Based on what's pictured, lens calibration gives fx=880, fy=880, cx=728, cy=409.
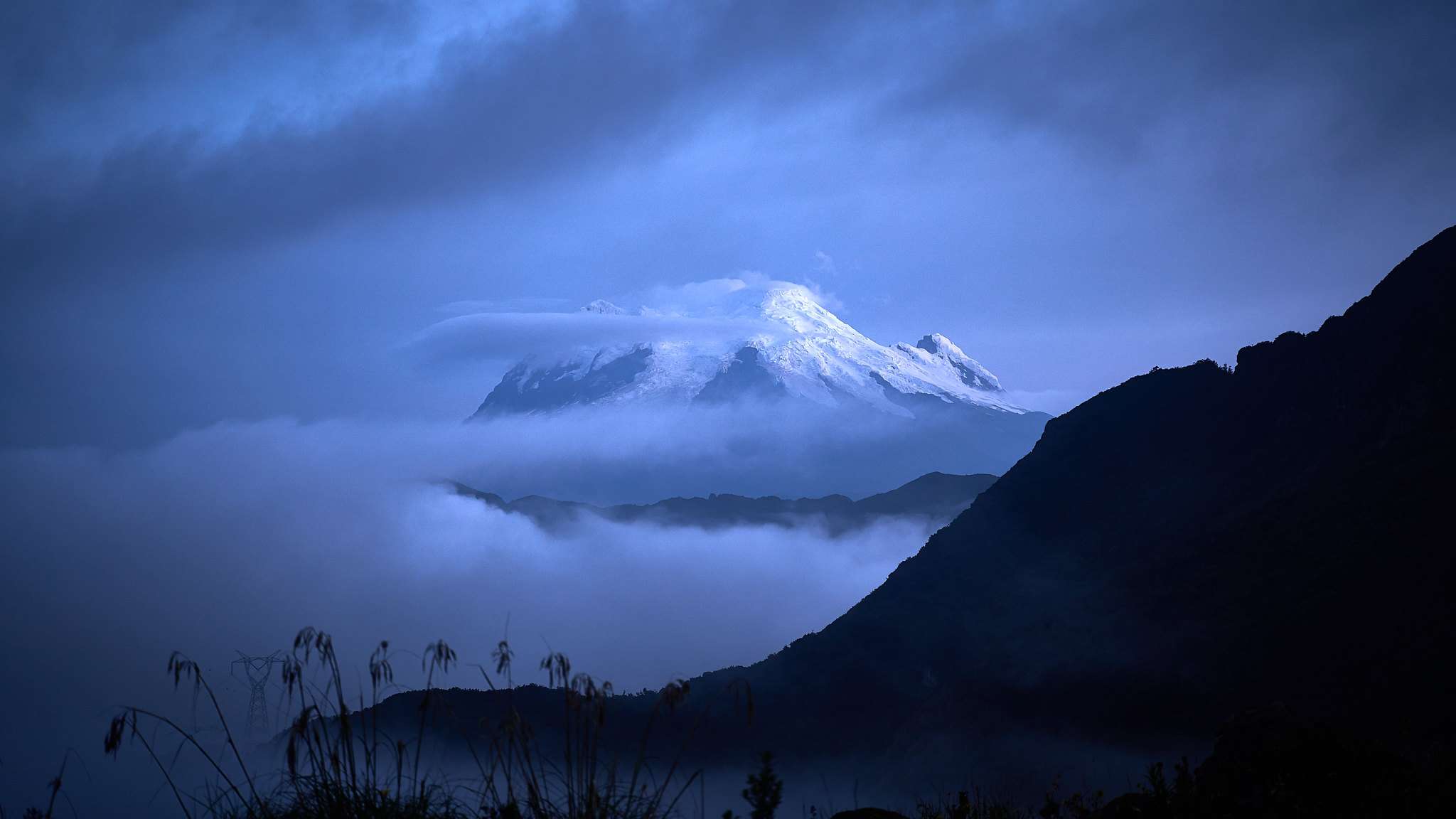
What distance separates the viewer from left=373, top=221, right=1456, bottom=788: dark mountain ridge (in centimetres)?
6594

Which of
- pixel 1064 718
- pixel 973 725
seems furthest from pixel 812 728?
pixel 1064 718

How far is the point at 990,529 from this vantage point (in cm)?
12606

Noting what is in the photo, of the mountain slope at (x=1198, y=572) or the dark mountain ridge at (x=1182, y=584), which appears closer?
the mountain slope at (x=1198, y=572)

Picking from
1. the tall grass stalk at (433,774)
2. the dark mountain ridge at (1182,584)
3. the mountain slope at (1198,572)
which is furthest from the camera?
the dark mountain ridge at (1182,584)

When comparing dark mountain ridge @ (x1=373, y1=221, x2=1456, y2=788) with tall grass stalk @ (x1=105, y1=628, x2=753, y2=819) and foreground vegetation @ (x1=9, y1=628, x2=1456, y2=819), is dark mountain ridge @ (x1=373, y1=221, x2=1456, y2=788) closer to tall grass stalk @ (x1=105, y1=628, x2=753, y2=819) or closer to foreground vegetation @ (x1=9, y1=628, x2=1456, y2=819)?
foreground vegetation @ (x1=9, y1=628, x2=1456, y2=819)

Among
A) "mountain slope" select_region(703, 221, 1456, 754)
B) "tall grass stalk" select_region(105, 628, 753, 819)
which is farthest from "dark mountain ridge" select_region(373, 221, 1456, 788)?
"tall grass stalk" select_region(105, 628, 753, 819)

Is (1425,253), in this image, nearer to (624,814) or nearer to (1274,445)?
(1274,445)

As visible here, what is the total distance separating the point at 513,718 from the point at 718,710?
108947mm

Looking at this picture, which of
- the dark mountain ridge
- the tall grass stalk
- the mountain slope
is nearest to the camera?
the tall grass stalk

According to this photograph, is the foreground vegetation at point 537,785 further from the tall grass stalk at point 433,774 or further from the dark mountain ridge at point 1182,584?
the dark mountain ridge at point 1182,584

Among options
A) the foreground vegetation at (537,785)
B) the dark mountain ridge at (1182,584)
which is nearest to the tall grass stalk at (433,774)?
the foreground vegetation at (537,785)

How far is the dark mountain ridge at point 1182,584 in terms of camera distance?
6594cm

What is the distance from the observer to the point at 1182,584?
3337 inches

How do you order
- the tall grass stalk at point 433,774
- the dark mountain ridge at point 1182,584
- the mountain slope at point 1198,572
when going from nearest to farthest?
1. the tall grass stalk at point 433,774
2. the mountain slope at point 1198,572
3. the dark mountain ridge at point 1182,584
